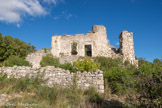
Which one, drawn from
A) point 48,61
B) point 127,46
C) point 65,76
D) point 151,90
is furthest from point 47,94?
point 127,46

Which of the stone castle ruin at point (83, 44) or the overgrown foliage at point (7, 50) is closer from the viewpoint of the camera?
the overgrown foliage at point (7, 50)

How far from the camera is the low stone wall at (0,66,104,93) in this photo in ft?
20.3

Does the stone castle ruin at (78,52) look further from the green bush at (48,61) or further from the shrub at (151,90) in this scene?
the shrub at (151,90)

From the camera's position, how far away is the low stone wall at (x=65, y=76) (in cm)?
620

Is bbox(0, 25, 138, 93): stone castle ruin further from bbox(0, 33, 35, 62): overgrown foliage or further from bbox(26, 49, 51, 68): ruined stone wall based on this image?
bbox(0, 33, 35, 62): overgrown foliage

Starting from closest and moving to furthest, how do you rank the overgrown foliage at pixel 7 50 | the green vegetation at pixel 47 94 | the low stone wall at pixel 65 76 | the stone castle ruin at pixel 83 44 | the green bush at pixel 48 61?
the green vegetation at pixel 47 94
the low stone wall at pixel 65 76
the green bush at pixel 48 61
the overgrown foliage at pixel 7 50
the stone castle ruin at pixel 83 44

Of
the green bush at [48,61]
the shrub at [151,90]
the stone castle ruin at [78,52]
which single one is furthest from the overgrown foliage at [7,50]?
the shrub at [151,90]

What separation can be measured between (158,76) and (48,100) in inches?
154

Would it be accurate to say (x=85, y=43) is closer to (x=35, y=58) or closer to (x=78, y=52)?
(x=78, y=52)

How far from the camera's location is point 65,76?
667 cm

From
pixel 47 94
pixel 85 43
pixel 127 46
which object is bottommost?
pixel 47 94

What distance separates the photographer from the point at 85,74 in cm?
650

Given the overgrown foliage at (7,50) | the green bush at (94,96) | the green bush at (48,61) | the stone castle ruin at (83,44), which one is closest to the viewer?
the green bush at (94,96)

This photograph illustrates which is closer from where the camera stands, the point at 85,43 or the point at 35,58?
the point at 35,58
